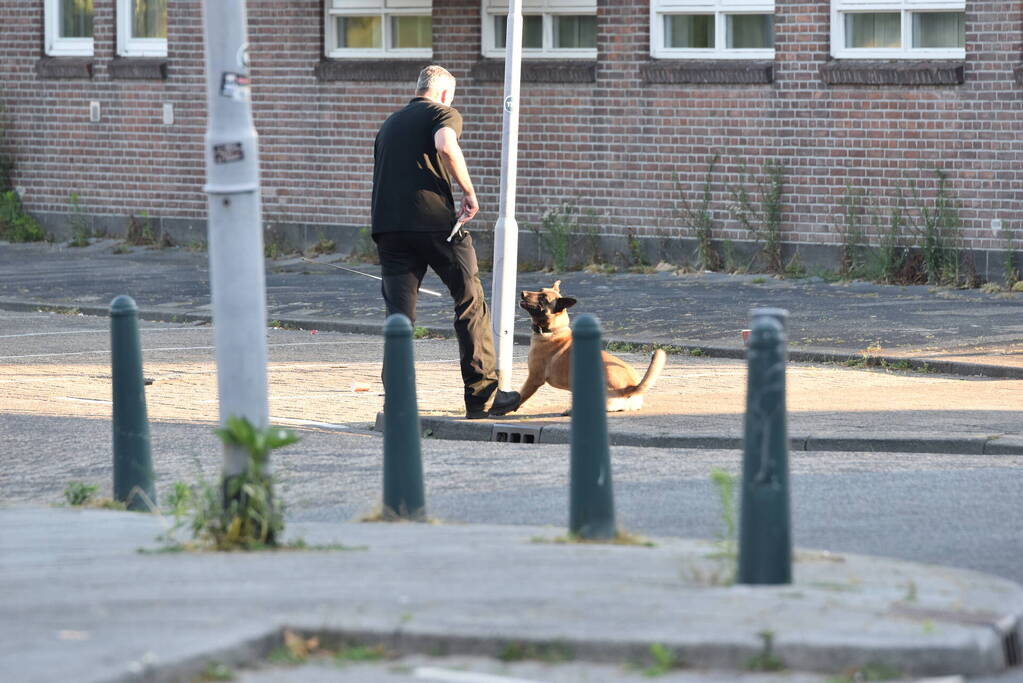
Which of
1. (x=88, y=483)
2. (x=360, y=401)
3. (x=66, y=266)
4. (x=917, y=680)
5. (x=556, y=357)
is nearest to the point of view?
(x=917, y=680)

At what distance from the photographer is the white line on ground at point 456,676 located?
16.9ft

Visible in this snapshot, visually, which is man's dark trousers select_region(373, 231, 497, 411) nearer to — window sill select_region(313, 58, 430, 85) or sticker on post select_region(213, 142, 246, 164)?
sticker on post select_region(213, 142, 246, 164)

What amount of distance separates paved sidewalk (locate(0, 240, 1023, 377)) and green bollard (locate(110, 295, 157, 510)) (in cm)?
655

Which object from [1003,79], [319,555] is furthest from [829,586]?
[1003,79]

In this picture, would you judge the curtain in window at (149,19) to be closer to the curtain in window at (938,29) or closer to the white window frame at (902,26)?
the white window frame at (902,26)

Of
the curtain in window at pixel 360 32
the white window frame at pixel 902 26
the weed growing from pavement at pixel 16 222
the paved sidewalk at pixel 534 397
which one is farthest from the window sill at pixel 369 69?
the paved sidewalk at pixel 534 397

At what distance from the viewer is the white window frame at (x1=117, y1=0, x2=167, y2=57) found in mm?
22906

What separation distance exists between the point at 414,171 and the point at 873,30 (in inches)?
316

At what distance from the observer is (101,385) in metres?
13.0

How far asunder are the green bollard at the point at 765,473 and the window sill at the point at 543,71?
1341 cm

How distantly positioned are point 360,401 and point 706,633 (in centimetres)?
715

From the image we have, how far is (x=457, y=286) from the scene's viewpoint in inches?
434

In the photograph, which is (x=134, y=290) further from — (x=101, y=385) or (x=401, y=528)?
(x=401, y=528)

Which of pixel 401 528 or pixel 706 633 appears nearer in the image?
pixel 706 633
